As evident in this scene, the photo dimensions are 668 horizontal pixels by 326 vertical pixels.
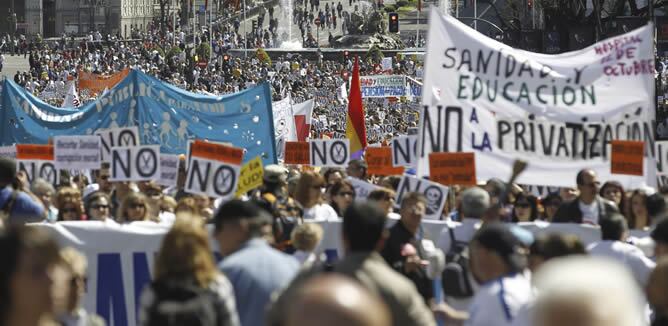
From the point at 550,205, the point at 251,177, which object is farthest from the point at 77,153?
the point at 550,205

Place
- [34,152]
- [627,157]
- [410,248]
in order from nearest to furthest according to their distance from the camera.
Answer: [410,248] < [627,157] < [34,152]

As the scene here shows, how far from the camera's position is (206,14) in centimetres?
9456

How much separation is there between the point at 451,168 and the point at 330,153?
5398 millimetres

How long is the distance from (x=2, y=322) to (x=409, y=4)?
98.5 m

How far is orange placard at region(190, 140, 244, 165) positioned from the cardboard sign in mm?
646

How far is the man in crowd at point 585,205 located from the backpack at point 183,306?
466 cm

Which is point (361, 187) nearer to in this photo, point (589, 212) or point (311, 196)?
point (311, 196)

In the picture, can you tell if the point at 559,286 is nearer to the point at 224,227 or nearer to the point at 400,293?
the point at 400,293

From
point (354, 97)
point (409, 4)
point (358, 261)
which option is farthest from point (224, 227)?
point (409, 4)

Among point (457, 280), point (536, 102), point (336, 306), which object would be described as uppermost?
point (536, 102)

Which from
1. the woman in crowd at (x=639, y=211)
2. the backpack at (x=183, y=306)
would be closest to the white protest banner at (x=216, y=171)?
the woman in crowd at (x=639, y=211)

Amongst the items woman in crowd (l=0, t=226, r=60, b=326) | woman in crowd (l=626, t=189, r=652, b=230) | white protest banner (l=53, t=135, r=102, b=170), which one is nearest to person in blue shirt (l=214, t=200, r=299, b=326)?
woman in crowd (l=0, t=226, r=60, b=326)

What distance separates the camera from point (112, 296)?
879 centimetres

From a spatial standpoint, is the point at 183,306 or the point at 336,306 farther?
the point at 183,306
